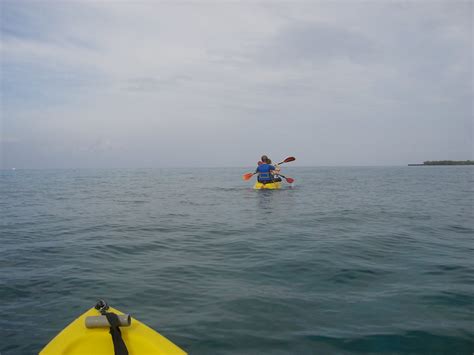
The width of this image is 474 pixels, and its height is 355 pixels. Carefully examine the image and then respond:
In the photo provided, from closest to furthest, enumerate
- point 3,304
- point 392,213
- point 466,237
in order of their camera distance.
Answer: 1. point 3,304
2. point 466,237
3. point 392,213

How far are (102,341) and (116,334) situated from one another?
0.69 feet

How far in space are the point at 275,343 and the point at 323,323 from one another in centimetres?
85

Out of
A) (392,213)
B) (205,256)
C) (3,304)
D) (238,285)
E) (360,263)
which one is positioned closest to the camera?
(3,304)

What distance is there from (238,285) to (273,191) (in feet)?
61.2

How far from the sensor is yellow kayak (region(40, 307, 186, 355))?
358 cm

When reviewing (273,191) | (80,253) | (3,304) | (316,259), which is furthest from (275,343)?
(273,191)

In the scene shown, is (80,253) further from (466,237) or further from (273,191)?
(273,191)

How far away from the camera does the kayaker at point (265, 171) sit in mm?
24531

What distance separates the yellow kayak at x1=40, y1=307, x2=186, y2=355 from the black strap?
0.20 ft

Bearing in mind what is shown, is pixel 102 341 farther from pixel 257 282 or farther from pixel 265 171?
pixel 265 171

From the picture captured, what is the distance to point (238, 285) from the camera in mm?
6133

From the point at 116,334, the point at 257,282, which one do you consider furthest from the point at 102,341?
the point at 257,282

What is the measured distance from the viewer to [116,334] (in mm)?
3715

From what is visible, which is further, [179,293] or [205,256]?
[205,256]
